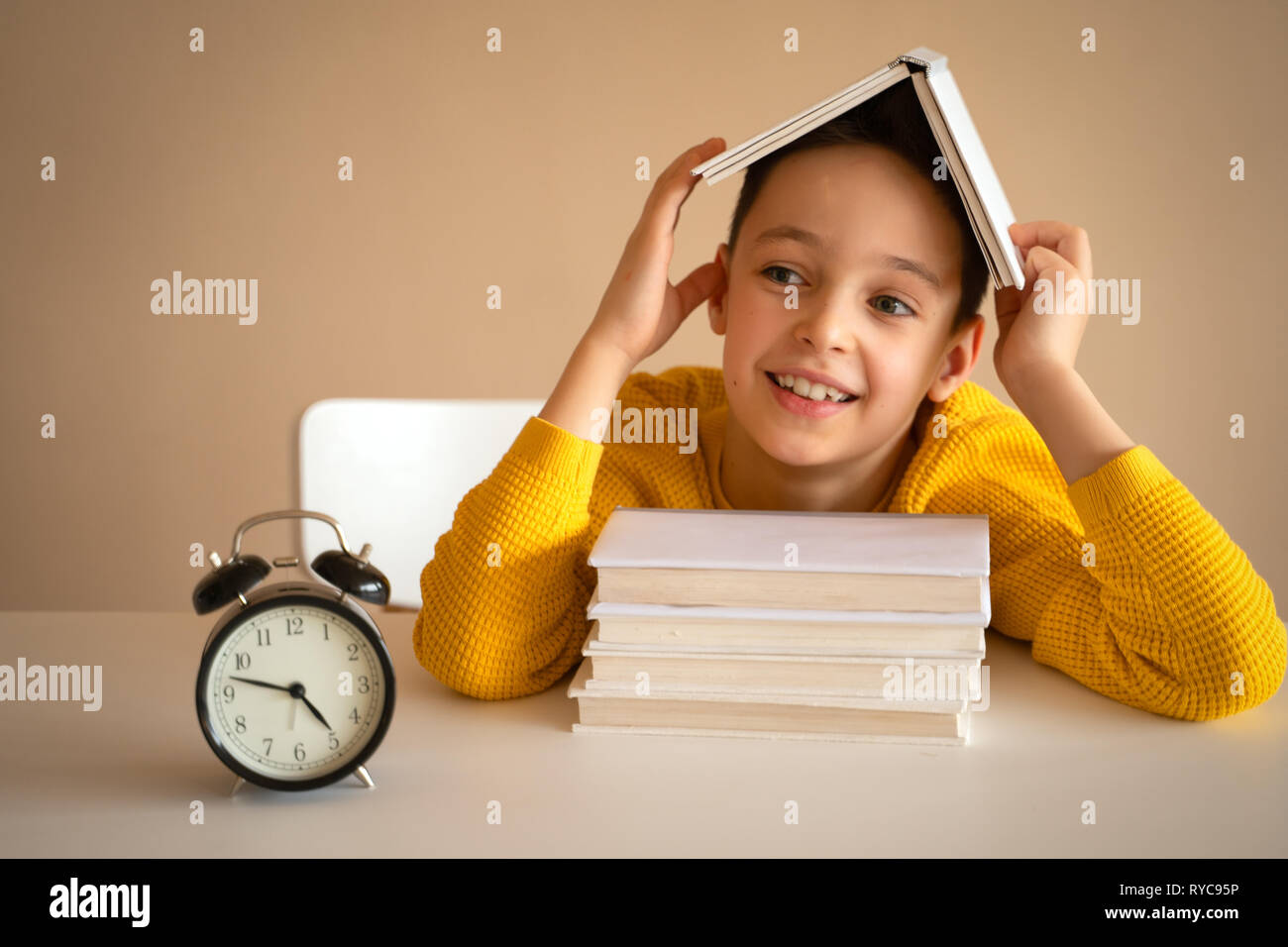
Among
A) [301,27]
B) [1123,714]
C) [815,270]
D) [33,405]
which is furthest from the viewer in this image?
[33,405]

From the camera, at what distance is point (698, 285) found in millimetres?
1377

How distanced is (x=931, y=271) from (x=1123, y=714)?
44 cm

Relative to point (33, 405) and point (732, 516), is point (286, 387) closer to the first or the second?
point (33, 405)

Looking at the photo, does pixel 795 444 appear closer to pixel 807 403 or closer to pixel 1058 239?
pixel 807 403

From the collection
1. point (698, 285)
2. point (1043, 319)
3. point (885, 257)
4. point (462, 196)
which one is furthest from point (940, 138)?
point (462, 196)

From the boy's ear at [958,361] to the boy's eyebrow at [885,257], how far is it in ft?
0.35

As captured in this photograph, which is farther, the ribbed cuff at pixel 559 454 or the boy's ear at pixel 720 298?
the boy's ear at pixel 720 298

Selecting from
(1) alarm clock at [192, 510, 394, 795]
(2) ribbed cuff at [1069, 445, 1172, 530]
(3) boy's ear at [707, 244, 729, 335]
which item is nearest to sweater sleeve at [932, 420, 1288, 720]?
(2) ribbed cuff at [1069, 445, 1172, 530]

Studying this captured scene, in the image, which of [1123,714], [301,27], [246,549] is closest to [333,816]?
[1123,714]

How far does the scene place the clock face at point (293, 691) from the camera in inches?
34.4

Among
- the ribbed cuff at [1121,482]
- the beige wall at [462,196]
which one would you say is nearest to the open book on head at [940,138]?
the ribbed cuff at [1121,482]

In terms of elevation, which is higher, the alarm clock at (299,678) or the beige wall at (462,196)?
the beige wall at (462,196)

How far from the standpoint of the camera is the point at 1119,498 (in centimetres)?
108

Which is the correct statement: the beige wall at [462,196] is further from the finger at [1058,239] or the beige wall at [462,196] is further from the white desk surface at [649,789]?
the white desk surface at [649,789]
